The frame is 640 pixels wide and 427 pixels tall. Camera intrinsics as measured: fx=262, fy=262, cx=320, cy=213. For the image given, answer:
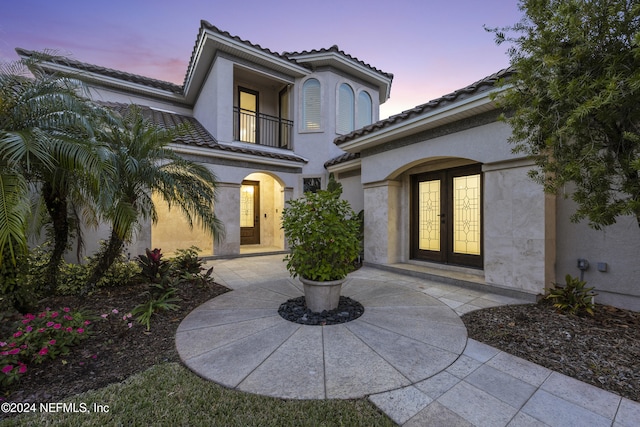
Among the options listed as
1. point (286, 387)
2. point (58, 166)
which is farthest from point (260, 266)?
point (286, 387)

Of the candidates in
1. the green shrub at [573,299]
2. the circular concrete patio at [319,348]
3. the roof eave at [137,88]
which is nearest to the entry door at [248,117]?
the roof eave at [137,88]

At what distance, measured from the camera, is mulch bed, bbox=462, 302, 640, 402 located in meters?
2.52

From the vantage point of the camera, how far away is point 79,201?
4699mm

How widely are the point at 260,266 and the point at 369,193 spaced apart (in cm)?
392

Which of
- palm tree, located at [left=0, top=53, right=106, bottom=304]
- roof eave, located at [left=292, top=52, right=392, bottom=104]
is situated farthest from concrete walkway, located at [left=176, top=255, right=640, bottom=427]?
roof eave, located at [left=292, top=52, right=392, bottom=104]

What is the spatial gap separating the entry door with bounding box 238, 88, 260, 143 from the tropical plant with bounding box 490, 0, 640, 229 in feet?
32.0

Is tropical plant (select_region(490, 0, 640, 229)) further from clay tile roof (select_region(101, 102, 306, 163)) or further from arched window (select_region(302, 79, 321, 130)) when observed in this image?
arched window (select_region(302, 79, 321, 130))

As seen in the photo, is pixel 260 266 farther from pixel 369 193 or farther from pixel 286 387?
pixel 286 387

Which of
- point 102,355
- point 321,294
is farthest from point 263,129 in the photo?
point 102,355

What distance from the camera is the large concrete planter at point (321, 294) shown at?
3996mm

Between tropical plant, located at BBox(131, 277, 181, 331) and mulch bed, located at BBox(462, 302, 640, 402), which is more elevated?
tropical plant, located at BBox(131, 277, 181, 331)

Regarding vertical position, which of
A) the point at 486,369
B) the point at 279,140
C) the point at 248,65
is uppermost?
the point at 248,65

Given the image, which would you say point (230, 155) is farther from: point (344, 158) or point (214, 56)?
point (344, 158)

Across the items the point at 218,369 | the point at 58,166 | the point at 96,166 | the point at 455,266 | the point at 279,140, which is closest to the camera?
the point at 218,369
